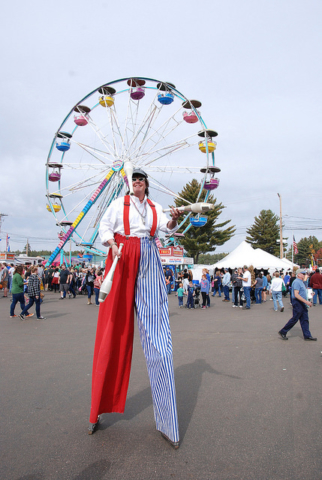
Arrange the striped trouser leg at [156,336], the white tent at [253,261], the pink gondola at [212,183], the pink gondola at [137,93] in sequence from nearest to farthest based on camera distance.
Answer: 1. the striped trouser leg at [156,336]
2. the pink gondola at [137,93]
3. the pink gondola at [212,183]
4. the white tent at [253,261]

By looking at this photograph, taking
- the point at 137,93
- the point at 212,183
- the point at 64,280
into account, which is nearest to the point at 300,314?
the point at 64,280

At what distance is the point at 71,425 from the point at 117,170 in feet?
67.2

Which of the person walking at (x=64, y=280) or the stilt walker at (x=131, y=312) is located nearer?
the stilt walker at (x=131, y=312)

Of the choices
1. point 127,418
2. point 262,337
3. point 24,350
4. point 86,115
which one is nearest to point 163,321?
point 127,418

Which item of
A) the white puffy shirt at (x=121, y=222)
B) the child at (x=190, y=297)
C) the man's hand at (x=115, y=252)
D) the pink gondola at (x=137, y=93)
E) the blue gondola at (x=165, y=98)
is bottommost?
the child at (x=190, y=297)

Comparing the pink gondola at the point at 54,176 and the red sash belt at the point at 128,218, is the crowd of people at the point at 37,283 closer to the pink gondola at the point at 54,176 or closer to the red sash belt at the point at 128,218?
the pink gondola at the point at 54,176

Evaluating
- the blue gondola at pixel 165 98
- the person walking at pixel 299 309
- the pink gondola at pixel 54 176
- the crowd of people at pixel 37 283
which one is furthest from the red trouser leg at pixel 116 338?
Answer: the pink gondola at pixel 54 176

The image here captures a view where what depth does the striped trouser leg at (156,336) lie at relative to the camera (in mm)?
2865

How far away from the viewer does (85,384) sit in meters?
4.32

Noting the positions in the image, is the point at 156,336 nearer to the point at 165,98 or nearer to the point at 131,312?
the point at 131,312

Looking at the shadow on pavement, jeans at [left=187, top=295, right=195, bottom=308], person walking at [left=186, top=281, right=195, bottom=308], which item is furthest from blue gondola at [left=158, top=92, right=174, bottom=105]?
the shadow on pavement

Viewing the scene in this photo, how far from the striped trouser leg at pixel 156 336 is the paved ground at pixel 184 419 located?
0.70ft

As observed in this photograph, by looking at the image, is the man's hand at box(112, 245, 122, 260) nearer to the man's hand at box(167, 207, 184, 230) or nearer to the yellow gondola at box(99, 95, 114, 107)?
the man's hand at box(167, 207, 184, 230)

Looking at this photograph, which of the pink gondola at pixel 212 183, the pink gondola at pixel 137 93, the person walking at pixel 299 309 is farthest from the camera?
the pink gondola at pixel 212 183
